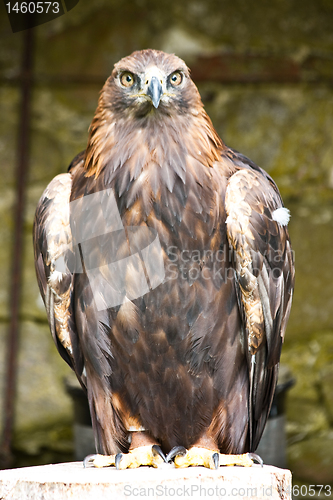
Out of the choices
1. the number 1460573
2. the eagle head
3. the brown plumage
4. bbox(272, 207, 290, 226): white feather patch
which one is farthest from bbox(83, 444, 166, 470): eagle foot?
the number 1460573

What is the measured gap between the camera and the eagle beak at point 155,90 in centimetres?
207

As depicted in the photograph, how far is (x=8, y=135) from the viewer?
396 cm

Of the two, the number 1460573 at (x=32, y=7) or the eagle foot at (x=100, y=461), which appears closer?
the eagle foot at (x=100, y=461)

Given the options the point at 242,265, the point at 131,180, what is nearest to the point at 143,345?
the point at 242,265

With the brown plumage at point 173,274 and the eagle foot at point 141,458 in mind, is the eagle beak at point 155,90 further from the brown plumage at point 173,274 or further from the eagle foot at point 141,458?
the eagle foot at point 141,458

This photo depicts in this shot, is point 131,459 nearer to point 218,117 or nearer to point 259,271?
point 259,271

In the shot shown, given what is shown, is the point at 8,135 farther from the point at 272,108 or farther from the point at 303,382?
the point at 303,382

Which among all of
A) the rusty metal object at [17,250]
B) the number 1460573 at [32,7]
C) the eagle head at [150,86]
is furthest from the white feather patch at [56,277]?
the number 1460573 at [32,7]

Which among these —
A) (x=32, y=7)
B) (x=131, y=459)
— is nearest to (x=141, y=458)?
(x=131, y=459)

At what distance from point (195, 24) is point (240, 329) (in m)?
2.43

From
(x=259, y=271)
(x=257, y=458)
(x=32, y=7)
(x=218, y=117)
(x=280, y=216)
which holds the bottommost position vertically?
(x=257, y=458)

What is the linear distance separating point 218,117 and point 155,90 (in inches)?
77.3

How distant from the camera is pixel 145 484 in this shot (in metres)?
1.95

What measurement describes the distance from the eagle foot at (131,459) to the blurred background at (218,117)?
1.63 m
